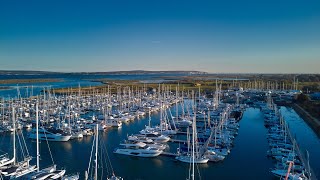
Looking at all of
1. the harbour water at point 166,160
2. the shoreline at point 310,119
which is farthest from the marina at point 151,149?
the shoreline at point 310,119

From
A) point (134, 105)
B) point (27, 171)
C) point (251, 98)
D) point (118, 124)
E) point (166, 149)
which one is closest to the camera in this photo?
point (27, 171)

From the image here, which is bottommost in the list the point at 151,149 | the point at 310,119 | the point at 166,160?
the point at 166,160

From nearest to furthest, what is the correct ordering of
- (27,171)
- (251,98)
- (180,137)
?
(27,171) < (180,137) < (251,98)

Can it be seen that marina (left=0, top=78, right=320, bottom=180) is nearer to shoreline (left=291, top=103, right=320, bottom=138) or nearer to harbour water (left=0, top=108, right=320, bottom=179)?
harbour water (left=0, top=108, right=320, bottom=179)

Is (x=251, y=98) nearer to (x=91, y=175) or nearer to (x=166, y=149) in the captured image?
(x=166, y=149)

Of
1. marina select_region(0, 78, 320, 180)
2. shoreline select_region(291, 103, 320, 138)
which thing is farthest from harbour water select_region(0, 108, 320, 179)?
shoreline select_region(291, 103, 320, 138)

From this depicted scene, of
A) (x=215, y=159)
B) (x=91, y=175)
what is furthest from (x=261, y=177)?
(x=91, y=175)

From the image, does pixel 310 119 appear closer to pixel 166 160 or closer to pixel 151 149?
pixel 166 160

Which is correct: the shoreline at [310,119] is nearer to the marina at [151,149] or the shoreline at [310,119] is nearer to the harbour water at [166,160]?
the harbour water at [166,160]

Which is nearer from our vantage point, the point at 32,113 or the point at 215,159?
the point at 215,159

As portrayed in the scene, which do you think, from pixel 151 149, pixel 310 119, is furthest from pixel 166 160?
pixel 310 119

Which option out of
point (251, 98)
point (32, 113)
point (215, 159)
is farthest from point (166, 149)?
point (251, 98)
